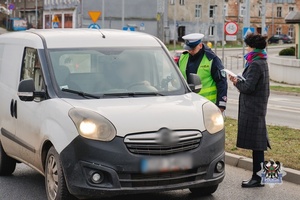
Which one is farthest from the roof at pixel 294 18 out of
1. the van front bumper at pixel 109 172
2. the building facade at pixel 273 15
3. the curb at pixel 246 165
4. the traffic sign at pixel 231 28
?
the building facade at pixel 273 15

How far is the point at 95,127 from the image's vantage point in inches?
259

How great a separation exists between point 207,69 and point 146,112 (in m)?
2.56

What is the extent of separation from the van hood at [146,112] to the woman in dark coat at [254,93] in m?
1.06

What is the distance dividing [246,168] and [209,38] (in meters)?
82.5

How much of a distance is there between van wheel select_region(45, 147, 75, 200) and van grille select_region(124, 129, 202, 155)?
31.2 inches

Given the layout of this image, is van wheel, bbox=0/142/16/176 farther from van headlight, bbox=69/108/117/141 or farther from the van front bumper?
van headlight, bbox=69/108/117/141

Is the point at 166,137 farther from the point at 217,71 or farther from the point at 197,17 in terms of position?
the point at 197,17

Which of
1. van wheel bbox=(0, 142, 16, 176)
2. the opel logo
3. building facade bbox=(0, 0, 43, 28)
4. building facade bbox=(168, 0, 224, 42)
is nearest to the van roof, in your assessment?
van wheel bbox=(0, 142, 16, 176)

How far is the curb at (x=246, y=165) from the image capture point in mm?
8562

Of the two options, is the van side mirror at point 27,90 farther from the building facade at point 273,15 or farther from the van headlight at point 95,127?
the building facade at point 273,15

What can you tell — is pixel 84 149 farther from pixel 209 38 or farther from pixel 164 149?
pixel 209 38

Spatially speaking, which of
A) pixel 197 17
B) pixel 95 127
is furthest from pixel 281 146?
pixel 197 17

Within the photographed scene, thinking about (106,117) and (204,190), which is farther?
(204,190)

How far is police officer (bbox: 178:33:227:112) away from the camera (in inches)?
358
